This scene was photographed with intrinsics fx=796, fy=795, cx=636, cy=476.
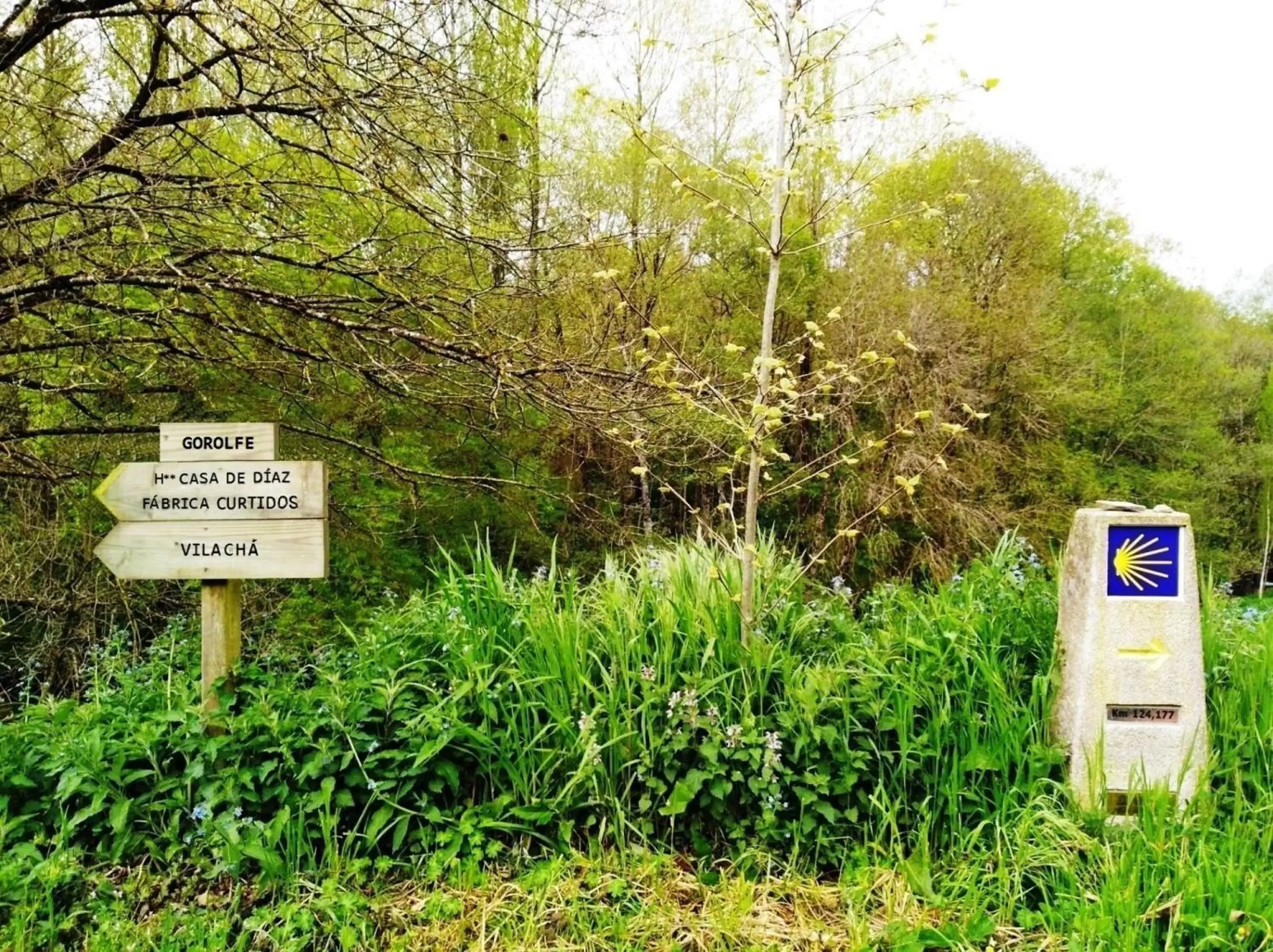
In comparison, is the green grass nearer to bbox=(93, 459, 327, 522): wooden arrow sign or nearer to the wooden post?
the wooden post

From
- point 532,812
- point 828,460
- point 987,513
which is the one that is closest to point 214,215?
point 532,812

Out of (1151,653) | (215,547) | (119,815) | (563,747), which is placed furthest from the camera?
(215,547)

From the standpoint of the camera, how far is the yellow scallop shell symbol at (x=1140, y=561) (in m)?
2.68

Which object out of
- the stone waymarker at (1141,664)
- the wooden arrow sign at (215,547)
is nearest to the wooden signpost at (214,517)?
the wooden arrow sign at (215,547)

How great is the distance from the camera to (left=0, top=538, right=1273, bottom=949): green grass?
7.47 ft

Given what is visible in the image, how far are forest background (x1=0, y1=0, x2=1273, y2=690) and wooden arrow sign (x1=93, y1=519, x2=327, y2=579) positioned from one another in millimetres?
818

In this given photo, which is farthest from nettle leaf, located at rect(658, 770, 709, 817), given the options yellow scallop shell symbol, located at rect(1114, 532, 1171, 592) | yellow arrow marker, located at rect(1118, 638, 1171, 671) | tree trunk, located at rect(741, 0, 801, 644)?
yellow scallop shell symbol, located at rect(1114, 532, 1171, 592)

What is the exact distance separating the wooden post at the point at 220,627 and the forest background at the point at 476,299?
1.08 meters

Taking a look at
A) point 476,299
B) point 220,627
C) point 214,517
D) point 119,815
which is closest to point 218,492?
point 214,517

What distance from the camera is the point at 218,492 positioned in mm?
2967

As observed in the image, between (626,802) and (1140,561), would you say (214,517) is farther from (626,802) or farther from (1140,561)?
Result: (1140,561)

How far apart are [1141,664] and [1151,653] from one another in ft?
0.17

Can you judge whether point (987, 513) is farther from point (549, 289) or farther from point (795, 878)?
point (795, 878)

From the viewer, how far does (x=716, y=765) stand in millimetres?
2631
